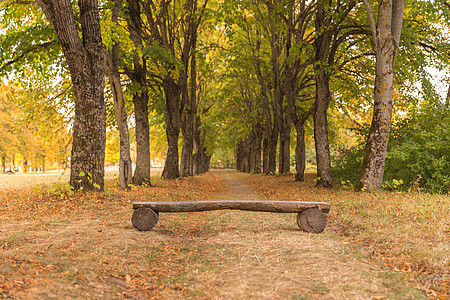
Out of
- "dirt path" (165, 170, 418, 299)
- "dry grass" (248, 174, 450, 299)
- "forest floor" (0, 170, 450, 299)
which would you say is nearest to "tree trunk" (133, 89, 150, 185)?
"forest floor" (0, 170, 450, 299)

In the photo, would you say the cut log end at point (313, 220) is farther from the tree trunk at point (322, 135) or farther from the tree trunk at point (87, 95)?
the tree trunk at point (322, 135)

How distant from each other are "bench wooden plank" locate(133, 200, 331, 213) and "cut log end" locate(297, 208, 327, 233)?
11 cm

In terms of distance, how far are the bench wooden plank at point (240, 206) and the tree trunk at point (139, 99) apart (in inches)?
329

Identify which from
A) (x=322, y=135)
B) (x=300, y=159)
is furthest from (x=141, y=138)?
(x=300, y=159)

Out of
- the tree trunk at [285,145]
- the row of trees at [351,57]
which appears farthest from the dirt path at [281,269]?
the tree trunk at [285,145]

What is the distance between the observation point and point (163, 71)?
55.7 feet

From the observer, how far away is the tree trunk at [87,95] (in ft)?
31.2

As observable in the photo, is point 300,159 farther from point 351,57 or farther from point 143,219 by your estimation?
point 143,219

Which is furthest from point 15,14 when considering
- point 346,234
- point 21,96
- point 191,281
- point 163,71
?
point 346,234

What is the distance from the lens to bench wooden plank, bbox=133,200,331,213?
6.95 m

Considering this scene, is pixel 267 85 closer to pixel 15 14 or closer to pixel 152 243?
pixel 15 14

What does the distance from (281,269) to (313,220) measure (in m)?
2.56

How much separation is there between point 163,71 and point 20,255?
13.5m

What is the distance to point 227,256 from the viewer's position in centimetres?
540
